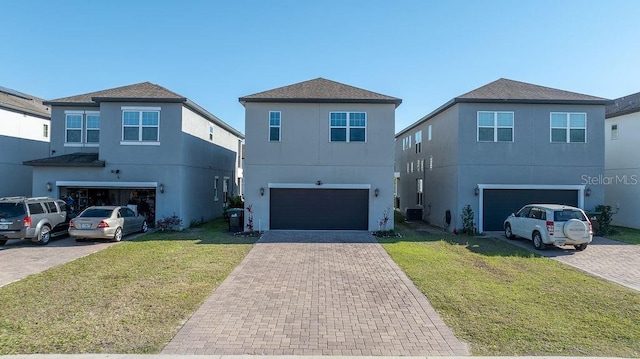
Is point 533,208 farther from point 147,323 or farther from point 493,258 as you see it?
point 147,323

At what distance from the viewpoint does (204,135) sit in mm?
20156

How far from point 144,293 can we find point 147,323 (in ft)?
5.75

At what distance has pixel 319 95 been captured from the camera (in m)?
16.5

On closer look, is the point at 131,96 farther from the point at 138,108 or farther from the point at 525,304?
the point at 525,304

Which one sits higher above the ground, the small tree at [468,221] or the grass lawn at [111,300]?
the small tree at [468,221]

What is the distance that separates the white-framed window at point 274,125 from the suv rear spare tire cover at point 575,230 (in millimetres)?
11983

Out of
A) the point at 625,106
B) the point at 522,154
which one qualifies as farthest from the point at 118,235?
the point at 625,106

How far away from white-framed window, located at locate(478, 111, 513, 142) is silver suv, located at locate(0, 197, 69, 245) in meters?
18.7

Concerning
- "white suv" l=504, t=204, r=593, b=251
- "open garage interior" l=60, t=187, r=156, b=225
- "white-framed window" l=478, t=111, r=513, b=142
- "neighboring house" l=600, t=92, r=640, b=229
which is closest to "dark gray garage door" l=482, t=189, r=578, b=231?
"white-framed window" l=478, t=111, r=513, b=142

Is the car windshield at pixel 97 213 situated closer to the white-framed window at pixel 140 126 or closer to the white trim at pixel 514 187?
the white-framed window at pixel 140 126

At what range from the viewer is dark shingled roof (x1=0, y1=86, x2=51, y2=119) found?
1997 cm

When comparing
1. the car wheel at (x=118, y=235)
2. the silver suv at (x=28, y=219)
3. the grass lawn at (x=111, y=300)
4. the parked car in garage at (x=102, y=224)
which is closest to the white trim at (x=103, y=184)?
the parked car in garage at (x=102, y=224)

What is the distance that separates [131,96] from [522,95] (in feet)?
61.2

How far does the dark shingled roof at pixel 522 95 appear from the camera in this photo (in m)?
16.5
